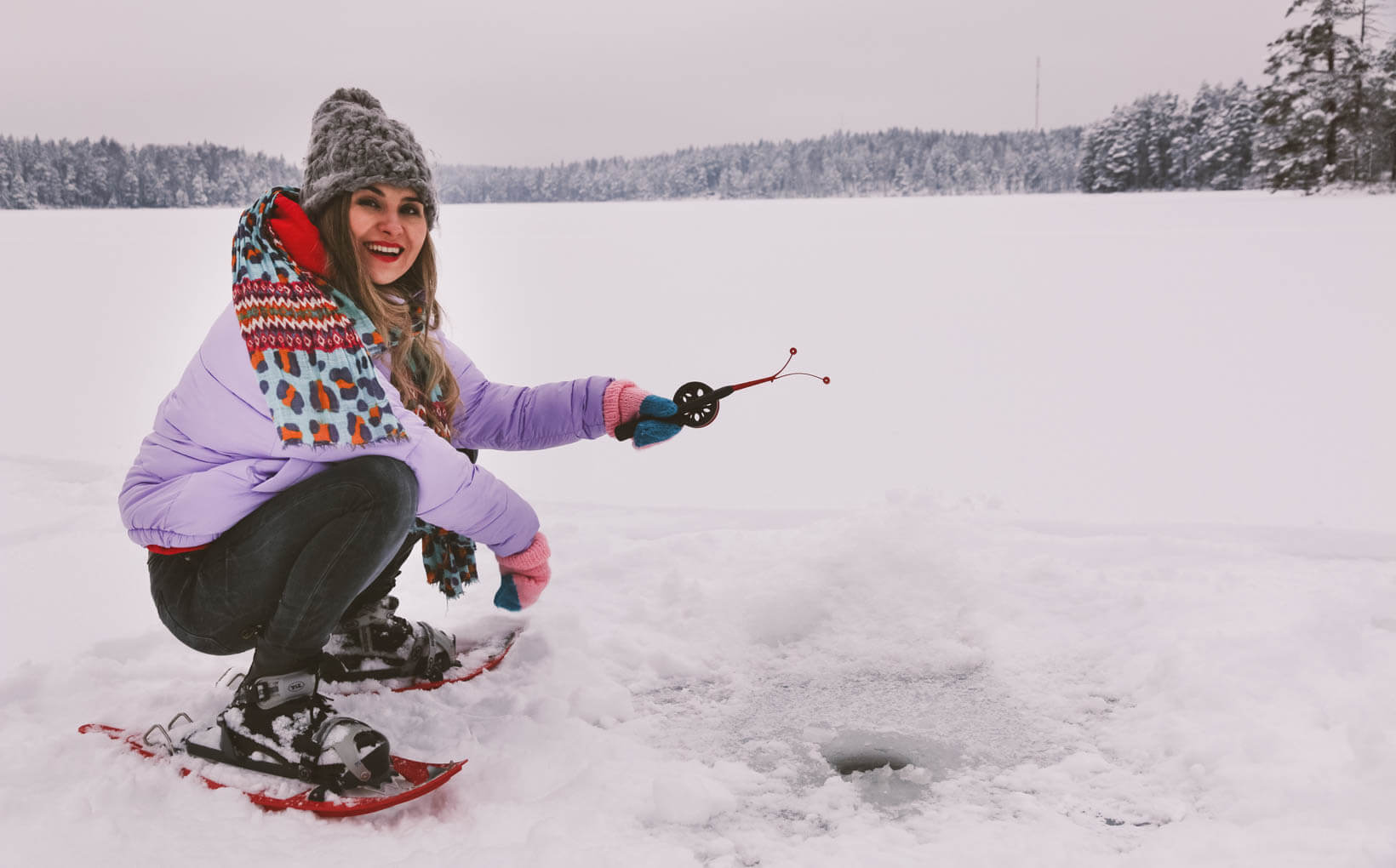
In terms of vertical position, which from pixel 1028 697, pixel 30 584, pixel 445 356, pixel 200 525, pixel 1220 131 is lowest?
pixel 1028 697

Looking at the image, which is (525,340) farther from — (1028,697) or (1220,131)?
(1220,131)

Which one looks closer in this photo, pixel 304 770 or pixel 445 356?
pixel 304 770

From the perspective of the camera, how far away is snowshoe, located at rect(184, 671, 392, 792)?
1707 millimetres

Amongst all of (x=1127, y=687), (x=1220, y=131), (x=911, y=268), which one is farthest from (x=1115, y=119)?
(x=1127, y=687)

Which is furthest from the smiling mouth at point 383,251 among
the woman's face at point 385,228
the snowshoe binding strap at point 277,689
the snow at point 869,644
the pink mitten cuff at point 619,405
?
the snow at point 869,644

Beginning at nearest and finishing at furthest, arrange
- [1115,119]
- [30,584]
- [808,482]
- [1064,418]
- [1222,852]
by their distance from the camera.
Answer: [1222,852] → [30,584] → [808,482] → [1064,418] → [1115,119]

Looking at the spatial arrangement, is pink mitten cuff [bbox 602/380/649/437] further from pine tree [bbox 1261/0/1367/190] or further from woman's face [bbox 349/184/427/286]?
pine tree [bbox 1261/0/1367/190]

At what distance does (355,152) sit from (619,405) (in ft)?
2.70

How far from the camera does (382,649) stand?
2.21 m

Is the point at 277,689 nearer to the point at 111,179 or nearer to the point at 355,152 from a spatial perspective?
the point at 355,152

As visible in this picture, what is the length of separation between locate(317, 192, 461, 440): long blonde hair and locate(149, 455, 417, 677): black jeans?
13.1 inches

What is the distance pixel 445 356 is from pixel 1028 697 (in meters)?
1.61

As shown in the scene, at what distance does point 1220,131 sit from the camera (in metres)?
44.6

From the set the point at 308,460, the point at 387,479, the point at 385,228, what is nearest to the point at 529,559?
the point at 387,479
